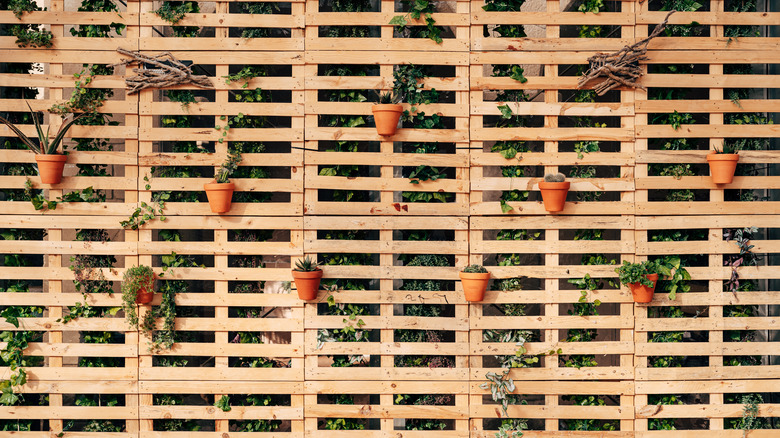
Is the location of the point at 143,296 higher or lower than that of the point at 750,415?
higher

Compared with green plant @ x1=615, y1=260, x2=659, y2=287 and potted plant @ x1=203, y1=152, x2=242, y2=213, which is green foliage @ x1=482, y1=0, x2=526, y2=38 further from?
potted plant @ x1=203, y1=152, x2=242, y2=213

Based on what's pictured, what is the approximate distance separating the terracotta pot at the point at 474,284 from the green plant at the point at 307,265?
1.11 m

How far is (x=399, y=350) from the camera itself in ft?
12.9

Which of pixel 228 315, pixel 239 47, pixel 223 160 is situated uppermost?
pixel 239 47

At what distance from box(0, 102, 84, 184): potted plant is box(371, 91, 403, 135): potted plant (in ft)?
7.65

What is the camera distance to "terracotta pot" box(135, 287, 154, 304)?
3822 mm

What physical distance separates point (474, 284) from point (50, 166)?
333 centimetres

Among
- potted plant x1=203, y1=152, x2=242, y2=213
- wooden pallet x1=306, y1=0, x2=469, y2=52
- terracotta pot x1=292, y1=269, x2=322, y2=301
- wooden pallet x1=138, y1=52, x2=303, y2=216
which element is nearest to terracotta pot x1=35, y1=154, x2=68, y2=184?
wooden pallet x1=138, y1=52, x2=303, y2=216

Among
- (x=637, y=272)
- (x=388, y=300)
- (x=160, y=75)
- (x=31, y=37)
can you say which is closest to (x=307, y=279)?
(x=388, y=300)

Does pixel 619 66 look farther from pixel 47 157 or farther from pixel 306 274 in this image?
pixel 47 157

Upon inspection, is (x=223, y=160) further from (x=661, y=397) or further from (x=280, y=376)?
(x=661, y=397)

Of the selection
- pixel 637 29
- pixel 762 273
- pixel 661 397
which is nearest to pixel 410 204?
pixel 637 29

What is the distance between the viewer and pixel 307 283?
3.78m

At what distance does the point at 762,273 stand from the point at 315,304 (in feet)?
11.6
